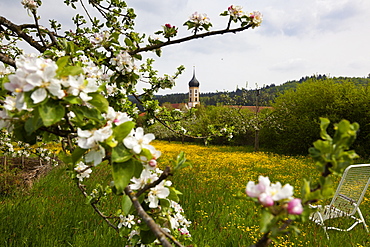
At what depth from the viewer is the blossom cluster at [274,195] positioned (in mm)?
651

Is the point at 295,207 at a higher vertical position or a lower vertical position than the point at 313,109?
higher

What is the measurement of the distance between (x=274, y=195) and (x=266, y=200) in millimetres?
37

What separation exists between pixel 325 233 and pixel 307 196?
11.0ft

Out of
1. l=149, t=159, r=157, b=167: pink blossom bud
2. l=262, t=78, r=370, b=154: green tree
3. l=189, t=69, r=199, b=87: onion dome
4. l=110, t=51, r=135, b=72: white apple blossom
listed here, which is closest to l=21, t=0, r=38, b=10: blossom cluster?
l=110, t=51, r=135, b=72: white apple blossom

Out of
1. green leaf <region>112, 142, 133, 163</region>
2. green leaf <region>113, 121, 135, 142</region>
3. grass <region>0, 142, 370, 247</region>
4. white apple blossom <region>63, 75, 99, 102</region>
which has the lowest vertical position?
grass <region>0, 142, 370, 247</region>

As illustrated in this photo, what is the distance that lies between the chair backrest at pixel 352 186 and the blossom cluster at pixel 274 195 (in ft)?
12.1

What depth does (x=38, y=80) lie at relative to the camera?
683 mm

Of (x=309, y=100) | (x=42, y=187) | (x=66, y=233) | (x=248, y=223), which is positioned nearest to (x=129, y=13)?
(x=66, y=233)

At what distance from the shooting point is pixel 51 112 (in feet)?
2.32

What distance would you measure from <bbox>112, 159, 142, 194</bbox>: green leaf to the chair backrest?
12.7ft

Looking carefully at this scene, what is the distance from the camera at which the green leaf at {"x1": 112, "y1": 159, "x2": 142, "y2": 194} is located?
75 centimetres

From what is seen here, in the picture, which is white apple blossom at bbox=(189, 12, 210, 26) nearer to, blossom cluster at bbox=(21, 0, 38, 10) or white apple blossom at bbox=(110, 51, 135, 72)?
white apple blossom at bbox=(110, 51, 135, 72)

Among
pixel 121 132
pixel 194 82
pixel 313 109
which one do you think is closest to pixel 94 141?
pixel 121 132

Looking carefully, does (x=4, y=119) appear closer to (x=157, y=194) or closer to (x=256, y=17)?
(x=157, y=194)
